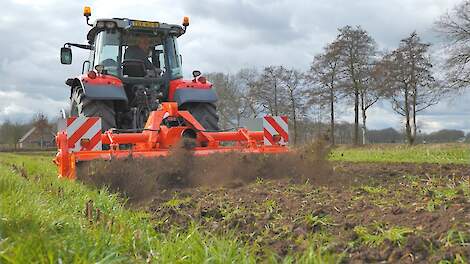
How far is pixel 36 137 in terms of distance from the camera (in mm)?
52500

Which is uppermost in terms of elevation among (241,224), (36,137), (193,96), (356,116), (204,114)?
(356,116)

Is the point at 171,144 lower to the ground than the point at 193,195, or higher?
higher

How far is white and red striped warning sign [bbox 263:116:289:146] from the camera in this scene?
686cm

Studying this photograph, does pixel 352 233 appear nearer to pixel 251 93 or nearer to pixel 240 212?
pixel 240 212

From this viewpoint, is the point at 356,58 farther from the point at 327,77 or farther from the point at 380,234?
the point at 380,234

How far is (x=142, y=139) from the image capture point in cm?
625

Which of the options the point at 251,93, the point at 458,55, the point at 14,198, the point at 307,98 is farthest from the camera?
the point at 251,93

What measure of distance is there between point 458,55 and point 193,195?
2016cm

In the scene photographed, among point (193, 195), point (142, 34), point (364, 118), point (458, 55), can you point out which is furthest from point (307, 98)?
point (193, 195)

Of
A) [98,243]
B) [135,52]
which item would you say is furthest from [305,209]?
[135,52]

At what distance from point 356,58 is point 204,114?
2462 centimetres

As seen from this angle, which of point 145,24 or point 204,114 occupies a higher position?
point 145,24

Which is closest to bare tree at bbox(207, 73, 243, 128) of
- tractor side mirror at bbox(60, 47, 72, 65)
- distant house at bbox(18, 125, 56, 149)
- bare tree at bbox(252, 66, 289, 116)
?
bare tree at bbox(252, 66, 289, 116)

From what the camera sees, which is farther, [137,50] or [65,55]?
[65,55]
